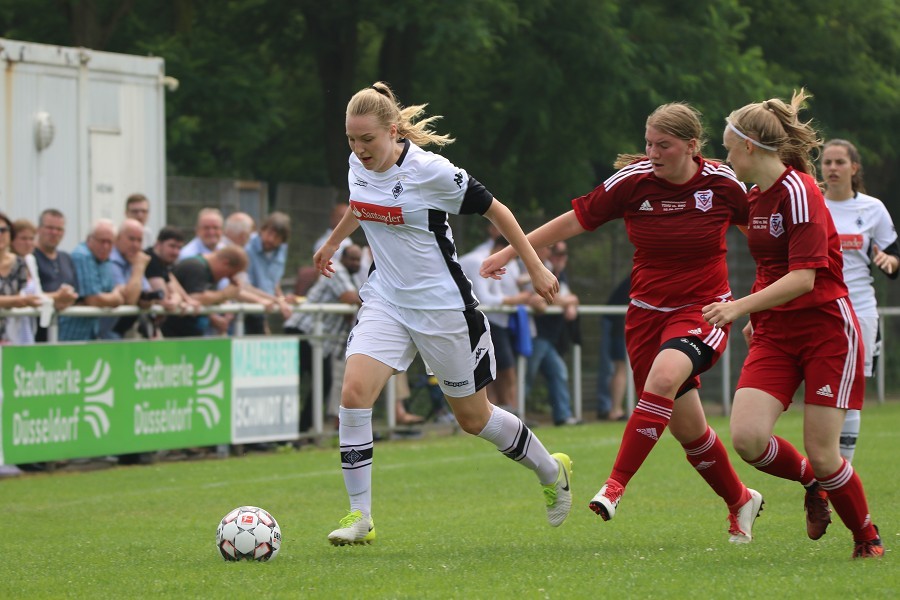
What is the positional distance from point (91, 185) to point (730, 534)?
996 cm

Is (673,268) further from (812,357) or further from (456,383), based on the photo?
(456,383)

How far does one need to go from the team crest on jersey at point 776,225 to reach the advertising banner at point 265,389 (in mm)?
8149

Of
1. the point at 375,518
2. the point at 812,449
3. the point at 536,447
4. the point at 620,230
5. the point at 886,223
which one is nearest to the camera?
the point at 812,449

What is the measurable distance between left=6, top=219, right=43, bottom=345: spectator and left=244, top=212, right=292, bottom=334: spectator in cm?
274

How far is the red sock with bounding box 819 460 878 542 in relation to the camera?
6969 mm

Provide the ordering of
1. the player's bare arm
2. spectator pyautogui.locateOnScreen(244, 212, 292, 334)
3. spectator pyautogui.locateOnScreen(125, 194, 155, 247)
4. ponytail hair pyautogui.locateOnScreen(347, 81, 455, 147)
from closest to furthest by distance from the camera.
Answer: the player's bare arm < ponytail hair pyautogui.locateOnScreen(347, 81, 455, 147) < spectator pyautogui.locateOnScreen(125, 194, 155, 247) < spectator pyautogui.locateOnScreen(244, 212, 292, 334)

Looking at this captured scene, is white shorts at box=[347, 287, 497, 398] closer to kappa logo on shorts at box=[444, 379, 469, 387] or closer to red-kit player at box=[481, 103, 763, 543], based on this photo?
kappa logo on shorts at box=[444, 379, 469, 387]

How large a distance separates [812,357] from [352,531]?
7.89ft

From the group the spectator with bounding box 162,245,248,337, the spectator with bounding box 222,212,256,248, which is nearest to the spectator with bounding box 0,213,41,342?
the spectator with bounding box 162,245,248,337

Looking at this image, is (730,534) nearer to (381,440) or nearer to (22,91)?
(381,440)

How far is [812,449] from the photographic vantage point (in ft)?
22.8

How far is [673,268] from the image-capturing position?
773cm

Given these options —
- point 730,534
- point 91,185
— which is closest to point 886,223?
point 730,534

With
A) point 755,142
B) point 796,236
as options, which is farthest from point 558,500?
point 755,142
